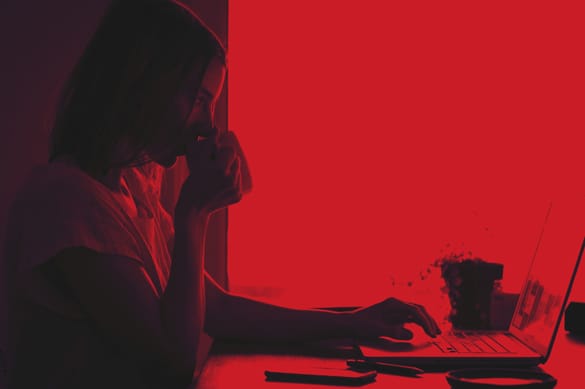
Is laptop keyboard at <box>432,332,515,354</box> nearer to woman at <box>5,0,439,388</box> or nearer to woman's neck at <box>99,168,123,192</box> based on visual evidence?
woman at <box>5,0,439,388</box>

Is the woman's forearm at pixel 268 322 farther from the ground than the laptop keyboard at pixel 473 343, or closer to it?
closer to it

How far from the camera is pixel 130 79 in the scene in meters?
1.06

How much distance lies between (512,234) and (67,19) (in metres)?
1.37

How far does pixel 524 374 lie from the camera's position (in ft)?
2.89

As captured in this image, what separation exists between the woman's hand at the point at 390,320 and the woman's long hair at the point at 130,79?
0.53m

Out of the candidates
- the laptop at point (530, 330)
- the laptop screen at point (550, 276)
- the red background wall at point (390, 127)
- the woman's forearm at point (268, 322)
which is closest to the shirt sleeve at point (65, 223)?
the woman's forearm at point (268, 322)

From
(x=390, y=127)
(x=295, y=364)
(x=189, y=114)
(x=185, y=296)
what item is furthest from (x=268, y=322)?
(x=390, y=127)

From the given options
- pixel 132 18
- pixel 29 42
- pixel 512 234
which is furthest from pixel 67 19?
pixel 512 234

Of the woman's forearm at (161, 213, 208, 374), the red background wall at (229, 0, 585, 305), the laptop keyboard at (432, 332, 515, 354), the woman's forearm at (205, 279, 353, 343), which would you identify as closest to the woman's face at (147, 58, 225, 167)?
the woman's forearm at (161, 213, 208, 374)

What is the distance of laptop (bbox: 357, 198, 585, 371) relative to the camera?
3.51 ft

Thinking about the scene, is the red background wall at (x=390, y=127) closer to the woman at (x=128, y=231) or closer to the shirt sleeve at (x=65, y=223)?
the woman at (x=128, y=231)

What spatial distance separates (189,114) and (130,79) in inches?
4.4

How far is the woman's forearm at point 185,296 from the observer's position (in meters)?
0.99

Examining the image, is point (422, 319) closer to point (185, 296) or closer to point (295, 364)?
point (295, 364)
